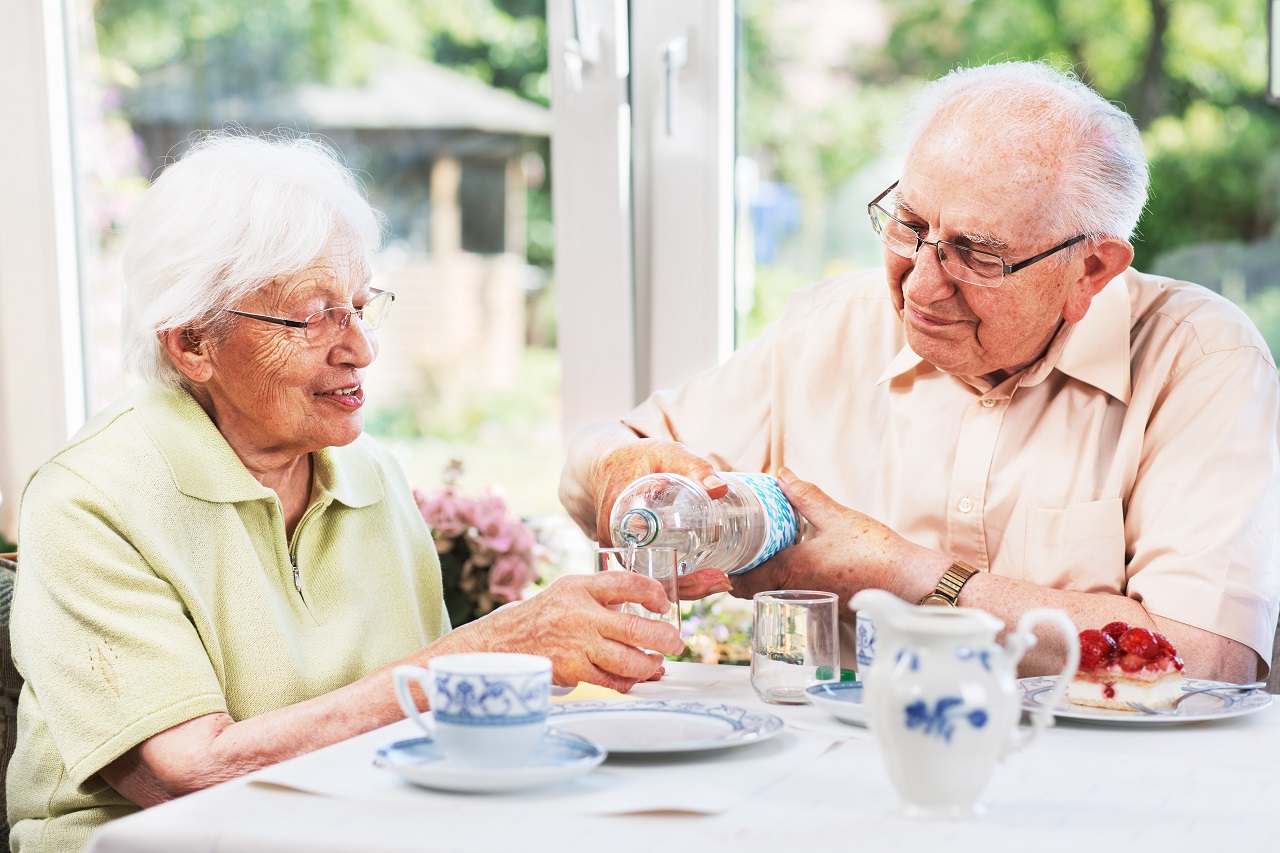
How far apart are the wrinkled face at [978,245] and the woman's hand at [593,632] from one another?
27.3 inches

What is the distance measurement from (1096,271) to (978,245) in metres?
0.20

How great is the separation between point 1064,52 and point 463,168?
1.39m

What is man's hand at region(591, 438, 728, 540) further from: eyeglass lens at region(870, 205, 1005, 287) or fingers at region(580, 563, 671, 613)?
eyeglass lens at region(870, 205, 1005, 287)

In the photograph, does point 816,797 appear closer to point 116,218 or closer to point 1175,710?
point 1175,710

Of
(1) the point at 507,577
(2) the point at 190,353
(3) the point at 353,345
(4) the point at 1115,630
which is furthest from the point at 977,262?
(1) the point at 507,577

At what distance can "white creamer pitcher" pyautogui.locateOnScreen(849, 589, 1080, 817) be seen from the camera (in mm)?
1010

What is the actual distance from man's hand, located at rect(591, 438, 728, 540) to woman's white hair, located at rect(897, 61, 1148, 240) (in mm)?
572

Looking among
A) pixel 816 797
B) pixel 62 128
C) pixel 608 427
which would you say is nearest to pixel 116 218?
pixel 62 128

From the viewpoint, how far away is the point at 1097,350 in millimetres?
1986

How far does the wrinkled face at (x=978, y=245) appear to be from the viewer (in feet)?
6.19

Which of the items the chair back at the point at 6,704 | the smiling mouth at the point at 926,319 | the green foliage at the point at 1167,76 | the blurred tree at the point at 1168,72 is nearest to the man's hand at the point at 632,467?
the smiling mouth at the point at 926,319

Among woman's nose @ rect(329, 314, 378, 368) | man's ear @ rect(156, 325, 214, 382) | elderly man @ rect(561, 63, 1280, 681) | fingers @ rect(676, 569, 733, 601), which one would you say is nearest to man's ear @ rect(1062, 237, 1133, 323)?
elderly man @ rect(561, 63, 1280, 681)

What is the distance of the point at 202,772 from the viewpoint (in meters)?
1.47

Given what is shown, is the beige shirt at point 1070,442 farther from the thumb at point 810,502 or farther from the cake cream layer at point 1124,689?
the cake cream layer at point 1124,689
